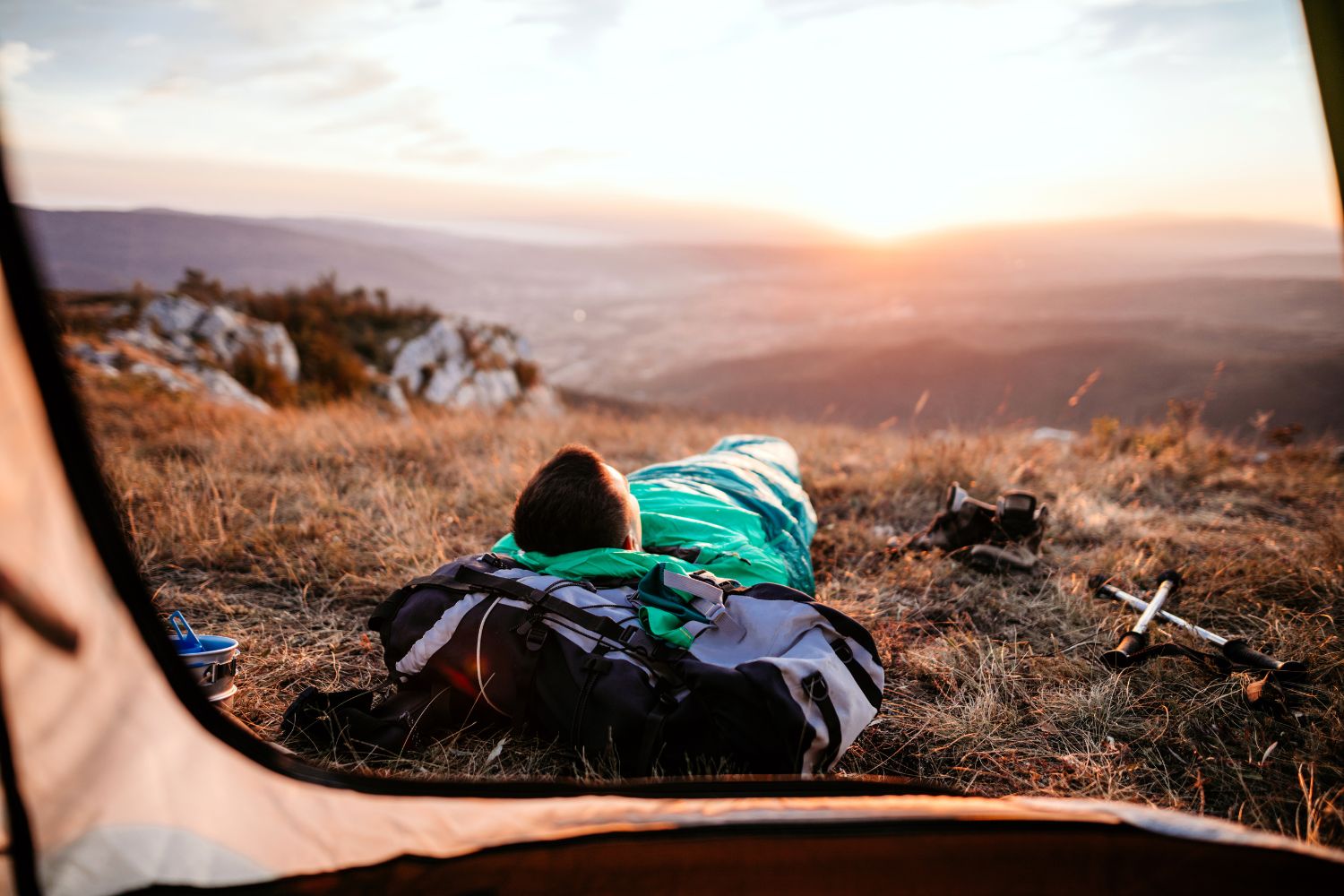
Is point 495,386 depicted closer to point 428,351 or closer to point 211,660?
point 428,351

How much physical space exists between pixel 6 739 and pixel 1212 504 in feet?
18.8

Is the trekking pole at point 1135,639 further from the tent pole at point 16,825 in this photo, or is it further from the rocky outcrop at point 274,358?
the rocky outcrop at point 274,358

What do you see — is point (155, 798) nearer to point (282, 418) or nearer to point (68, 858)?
point (68, 858)

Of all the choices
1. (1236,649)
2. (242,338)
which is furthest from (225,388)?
(1236,649)

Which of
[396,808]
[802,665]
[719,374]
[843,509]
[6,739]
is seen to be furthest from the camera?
[719,374]

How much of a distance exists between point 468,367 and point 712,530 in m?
14.2

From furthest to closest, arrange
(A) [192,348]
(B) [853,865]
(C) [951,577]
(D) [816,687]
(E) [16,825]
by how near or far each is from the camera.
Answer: (A) [192,348] < (C) [951,577] < (D) [816,687] < (B) [853,865] < (E) [16,825]

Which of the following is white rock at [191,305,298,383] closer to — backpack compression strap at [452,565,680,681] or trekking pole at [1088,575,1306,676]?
backpack compression strap at [452,565,680,681]

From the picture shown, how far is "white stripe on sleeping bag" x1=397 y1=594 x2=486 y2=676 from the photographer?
2107 mm

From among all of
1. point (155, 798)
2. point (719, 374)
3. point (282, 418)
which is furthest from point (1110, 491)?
point (719, 374)

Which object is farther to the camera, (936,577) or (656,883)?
(936,577)

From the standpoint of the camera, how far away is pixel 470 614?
2.10 m

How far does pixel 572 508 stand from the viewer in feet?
7.72

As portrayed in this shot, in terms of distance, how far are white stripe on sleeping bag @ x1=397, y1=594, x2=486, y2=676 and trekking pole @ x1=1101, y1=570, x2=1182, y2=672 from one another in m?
2.28
